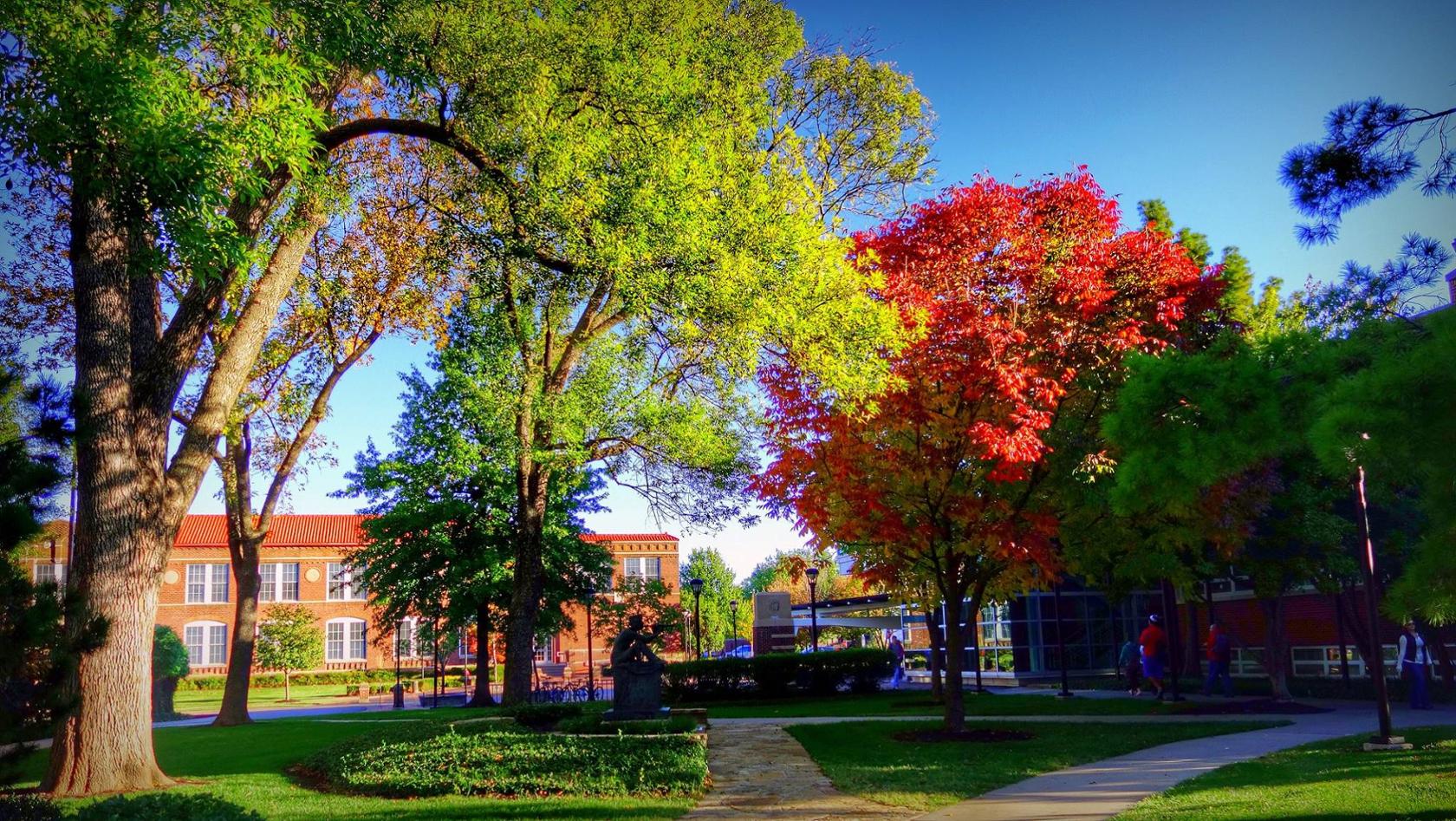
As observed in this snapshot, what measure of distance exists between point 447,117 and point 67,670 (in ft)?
31.5

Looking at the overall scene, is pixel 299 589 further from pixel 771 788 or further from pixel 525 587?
pixel 771 788

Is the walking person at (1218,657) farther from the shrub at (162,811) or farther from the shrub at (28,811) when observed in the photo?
the shrub at (28,811)

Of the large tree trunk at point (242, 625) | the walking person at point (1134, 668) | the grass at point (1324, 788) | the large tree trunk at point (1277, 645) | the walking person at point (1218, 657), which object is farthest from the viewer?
the walking person at point (1134, 668)

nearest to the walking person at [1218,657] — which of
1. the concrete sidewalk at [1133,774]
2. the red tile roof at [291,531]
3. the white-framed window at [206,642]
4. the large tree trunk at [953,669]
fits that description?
the concrete sidewalk at [1133,774]

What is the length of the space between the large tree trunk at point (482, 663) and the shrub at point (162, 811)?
21.2 m

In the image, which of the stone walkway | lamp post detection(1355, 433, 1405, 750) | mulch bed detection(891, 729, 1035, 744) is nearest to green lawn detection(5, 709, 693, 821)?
the stone walkway

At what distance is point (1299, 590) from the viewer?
2573 centimetres

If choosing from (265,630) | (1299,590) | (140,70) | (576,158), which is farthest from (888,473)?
(265,630)

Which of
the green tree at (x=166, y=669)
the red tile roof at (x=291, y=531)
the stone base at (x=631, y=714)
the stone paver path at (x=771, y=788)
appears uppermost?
the red tile roof at (x=291, y=531)

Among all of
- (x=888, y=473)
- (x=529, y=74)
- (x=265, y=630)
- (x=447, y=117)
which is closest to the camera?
(x=529, y=74)

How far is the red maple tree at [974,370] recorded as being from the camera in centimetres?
1481

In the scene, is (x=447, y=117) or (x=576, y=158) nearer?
(x=576, y=158)

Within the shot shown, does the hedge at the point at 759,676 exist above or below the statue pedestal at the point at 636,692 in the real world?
below

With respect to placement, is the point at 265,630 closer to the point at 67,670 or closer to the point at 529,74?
the point at 529,74
